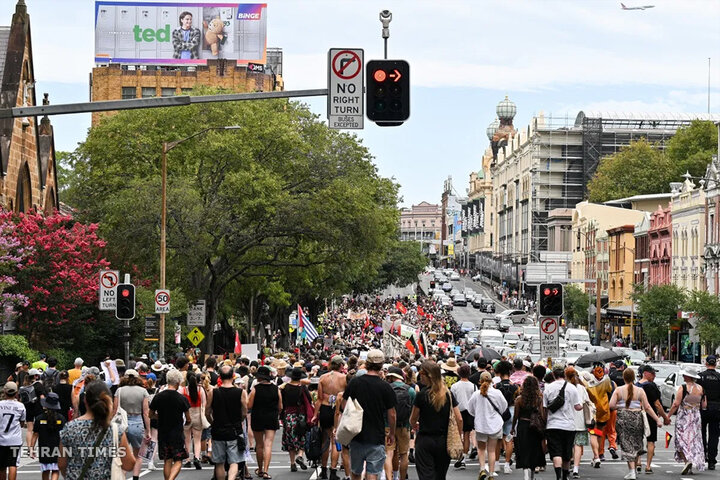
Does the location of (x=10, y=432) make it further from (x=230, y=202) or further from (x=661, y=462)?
(x=230, y=202)

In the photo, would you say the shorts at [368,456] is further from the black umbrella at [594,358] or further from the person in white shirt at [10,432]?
the black umbrella at [594,358]

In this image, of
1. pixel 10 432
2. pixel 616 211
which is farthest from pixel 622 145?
pixel 10 432

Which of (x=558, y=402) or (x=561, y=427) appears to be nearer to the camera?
(x=558, y=402)

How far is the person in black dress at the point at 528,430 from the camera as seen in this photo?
57.9 ft

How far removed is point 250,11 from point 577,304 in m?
29.8

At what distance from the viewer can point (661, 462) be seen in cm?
2309

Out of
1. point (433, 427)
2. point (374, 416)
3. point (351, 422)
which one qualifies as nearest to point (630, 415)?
point (433, 427)

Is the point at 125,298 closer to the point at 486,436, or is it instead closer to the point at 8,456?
the point at 486,436

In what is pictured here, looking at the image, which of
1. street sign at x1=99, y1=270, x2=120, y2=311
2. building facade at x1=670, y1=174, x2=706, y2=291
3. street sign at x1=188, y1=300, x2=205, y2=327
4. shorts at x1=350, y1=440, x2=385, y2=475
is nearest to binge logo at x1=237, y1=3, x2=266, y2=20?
building facade at x1=670, y1=174, x2=706, y2=291

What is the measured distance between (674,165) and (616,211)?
479 inches

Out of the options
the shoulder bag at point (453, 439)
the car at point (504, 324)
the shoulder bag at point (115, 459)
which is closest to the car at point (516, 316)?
the car at point (504, 324)

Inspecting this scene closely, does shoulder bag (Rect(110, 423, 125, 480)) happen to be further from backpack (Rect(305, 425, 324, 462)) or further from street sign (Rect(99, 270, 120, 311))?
street sign (Rect(99, 270, 120, 311))

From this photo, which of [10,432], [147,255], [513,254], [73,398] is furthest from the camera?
[513,254]

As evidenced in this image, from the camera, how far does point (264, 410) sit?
19438mm
